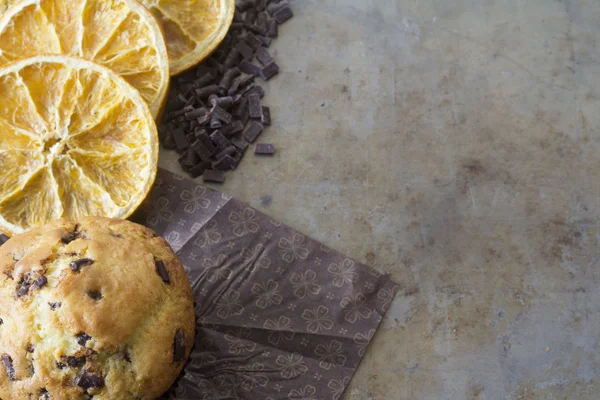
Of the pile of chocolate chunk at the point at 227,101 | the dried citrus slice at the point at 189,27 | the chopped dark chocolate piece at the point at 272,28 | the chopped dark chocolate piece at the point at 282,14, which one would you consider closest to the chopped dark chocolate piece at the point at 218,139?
the pile of chocolate chunk at the point at 227,101

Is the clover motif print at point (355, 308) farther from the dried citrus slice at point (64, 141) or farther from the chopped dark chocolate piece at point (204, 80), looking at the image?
the chopped dark chocolate piece at point (204, 80)

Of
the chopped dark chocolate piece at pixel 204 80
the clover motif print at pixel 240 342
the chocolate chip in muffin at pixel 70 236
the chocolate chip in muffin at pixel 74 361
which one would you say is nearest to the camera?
the chocolate chip in muffin at pixel 74 361

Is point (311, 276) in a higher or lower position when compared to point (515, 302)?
higher

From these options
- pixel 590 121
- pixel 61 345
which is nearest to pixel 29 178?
pixel 61 345

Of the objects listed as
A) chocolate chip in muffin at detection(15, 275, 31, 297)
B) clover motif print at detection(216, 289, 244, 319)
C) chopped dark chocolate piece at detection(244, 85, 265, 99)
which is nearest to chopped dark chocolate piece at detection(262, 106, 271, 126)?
chopped dark chocolate piece at detection(244, 85, 265, 99)

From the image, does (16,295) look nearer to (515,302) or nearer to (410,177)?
(410,177)

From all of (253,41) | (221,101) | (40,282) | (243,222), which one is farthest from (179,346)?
(253,41)
